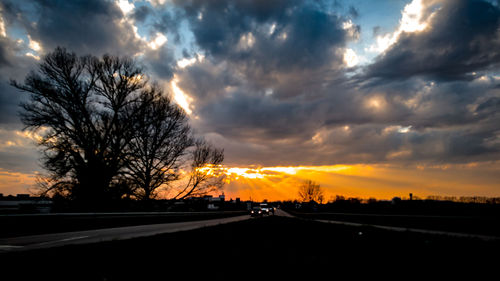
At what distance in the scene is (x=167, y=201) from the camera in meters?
34.1

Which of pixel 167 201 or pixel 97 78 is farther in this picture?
pixel 167 201

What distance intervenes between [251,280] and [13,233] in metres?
14.6

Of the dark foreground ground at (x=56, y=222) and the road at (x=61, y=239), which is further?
the dark foreground ground at (x=56, y=222)

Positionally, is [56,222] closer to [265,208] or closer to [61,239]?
[61,239]

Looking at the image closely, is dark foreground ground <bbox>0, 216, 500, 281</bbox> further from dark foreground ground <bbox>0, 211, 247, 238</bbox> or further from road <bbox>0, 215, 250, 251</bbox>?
dark foreground ground <bbox>0, 211, 247, 238</bbox>

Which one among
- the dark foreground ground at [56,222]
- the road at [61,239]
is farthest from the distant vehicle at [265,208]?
the road at [61,239]

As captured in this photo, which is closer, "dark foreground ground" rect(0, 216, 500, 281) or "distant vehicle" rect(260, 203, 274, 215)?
"dark foreground ground" rect(0, 216, 500, 281)

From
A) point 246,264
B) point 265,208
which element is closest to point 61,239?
point 246,264

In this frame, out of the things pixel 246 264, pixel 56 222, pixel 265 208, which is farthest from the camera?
pixel 265 208

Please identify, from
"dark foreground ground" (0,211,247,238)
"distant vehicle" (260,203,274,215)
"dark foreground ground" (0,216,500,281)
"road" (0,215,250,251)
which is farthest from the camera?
"distant vehicle" (260,203,274,215)

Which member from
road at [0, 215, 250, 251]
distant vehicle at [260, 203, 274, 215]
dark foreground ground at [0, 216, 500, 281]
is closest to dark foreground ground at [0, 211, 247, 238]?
road at [0, 215, 250, 251]

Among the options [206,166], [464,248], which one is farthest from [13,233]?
[206,166]

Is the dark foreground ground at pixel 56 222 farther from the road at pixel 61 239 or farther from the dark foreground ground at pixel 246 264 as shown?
the dark foreground ground at pixel 246 264

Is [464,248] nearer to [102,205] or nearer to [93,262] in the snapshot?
[93,262]
